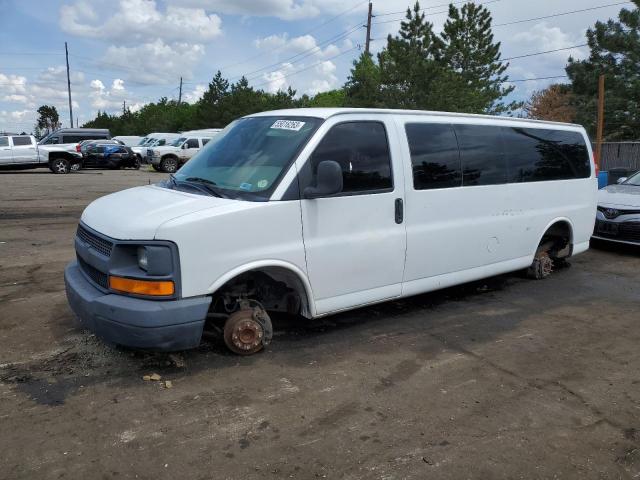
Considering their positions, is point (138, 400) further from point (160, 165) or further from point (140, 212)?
point (160, 165)

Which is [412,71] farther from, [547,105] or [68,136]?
[547,105]

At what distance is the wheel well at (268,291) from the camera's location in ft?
13.6

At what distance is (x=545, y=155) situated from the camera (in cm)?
632

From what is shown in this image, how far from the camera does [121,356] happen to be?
13.8ft

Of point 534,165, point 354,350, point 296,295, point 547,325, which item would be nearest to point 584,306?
point 547,325

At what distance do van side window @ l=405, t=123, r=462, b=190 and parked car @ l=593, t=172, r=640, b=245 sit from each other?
4.53m

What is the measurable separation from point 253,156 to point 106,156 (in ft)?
93.6

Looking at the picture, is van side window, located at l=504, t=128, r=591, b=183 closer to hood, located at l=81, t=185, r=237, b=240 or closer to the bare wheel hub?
the bare wheel hub

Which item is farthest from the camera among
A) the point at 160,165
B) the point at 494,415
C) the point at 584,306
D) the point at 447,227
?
the point at 160,165

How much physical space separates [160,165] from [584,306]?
26840 millimetres

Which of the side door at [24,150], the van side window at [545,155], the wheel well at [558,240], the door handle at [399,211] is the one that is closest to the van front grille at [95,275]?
the door handle at [399,211]

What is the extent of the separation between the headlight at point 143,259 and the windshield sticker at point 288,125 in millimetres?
1526

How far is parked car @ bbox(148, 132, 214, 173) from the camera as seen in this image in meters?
29.6

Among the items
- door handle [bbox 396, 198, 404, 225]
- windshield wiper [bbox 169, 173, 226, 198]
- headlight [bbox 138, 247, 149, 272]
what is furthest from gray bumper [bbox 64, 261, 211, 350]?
door handle [bbox 396, 198, 404, 225]
